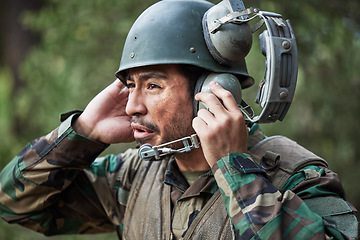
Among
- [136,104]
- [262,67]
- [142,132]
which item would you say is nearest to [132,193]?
[142,132]

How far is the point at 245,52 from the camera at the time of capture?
8.75 ft

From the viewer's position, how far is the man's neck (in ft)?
9.35

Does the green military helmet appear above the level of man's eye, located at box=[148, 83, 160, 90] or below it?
above

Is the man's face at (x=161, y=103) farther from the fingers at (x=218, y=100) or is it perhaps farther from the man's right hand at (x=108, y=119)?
the man's right hand at (x=108, y=119)

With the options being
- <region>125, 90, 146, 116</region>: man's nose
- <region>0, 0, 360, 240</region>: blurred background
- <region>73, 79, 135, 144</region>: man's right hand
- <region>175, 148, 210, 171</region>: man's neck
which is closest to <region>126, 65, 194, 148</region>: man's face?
<region>125, 90, 146, 116</region>: man's nose

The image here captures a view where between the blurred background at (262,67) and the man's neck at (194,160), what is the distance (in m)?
2.28

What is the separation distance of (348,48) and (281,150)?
291 cm

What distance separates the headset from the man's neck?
0.07m

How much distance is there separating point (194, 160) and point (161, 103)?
42 cm

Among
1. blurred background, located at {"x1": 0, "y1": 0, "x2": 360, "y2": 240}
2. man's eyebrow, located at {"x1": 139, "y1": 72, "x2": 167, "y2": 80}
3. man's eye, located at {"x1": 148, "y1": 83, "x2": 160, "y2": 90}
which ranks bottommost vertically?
blurred background, located at {"x1": 0, "y1": 0, "x2": 360, "y2": 240}

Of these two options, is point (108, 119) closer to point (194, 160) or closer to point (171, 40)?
point (194, 160)

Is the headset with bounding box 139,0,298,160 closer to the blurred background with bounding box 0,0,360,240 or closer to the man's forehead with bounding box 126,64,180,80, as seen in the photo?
the man's forehead with bounding box 126,64,180,80

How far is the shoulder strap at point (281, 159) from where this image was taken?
2562mm

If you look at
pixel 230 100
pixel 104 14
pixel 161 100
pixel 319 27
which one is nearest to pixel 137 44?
pixel 161 100
